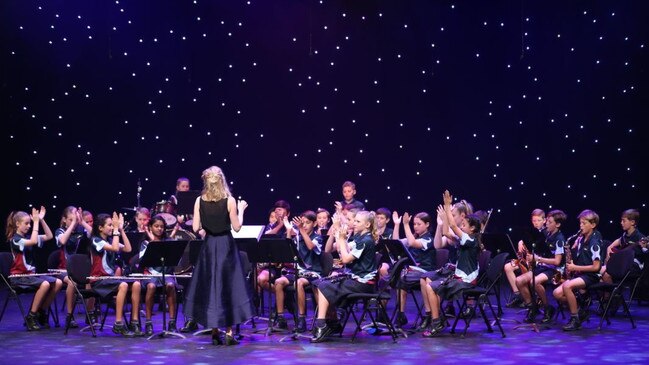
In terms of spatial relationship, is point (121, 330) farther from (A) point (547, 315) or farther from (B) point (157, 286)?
(A) point (547, 315)

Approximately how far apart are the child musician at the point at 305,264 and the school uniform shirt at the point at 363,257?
1078 millimetres

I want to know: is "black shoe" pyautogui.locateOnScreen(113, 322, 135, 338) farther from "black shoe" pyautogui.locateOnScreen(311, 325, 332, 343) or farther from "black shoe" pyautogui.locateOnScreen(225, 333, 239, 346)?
"black shoe" pyautogui.locateOnScreen(311, 325, 332, 343)

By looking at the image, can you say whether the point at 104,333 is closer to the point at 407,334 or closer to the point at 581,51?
the point at 407,334

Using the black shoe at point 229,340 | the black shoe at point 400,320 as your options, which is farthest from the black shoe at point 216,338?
the black shoe at point 400,320

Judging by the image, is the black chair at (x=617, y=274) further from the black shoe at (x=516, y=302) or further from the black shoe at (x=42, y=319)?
the black shoe at (x=42, y=319)

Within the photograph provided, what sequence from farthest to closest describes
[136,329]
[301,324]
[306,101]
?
[306,101]
[301,324]
[136,329]

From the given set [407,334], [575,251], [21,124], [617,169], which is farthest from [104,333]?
[617,169]

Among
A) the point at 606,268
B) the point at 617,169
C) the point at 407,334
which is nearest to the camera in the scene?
the point at 407,334

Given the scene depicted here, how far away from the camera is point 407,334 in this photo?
8.91 meters

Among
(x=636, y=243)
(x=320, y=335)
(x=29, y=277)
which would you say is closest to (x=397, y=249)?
(x=320, y=335)

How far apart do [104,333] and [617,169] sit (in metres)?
8.62

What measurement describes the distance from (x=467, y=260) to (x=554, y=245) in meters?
1.77

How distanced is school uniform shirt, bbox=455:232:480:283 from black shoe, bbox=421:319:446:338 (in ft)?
1.70

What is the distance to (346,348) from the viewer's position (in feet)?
26.3
